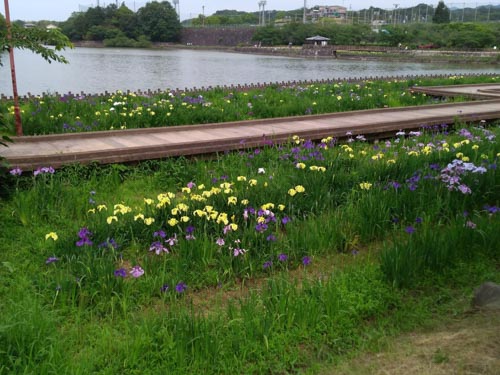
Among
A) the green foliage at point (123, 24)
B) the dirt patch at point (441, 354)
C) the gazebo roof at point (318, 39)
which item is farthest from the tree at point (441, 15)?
the dirt patch at point (441, 354)

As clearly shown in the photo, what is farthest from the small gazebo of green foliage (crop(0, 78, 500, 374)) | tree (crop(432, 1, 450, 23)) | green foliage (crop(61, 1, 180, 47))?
green foliage (crop(0, 78, 500, 374))

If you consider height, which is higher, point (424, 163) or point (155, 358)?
point (424, 163)

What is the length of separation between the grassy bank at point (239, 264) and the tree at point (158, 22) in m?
103

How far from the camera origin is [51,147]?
6.59 m

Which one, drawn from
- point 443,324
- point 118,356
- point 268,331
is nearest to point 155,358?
point 118,356

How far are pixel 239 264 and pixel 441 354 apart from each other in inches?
58.0

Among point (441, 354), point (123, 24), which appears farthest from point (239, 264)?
point (123, 24)

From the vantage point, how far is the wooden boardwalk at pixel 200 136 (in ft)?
19.9

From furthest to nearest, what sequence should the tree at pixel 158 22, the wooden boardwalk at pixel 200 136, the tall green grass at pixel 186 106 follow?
the tree at pixel 158 22 < the tall green grass at pixel 186 106 < the wooden boardwalk at pixel 200 136

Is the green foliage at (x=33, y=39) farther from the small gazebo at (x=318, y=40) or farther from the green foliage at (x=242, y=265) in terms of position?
the small gazebo at (x=318, y=40)

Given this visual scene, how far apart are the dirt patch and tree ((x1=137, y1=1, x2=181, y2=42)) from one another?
4138 inches

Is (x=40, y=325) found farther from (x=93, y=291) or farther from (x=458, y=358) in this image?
(x=458, y=358)

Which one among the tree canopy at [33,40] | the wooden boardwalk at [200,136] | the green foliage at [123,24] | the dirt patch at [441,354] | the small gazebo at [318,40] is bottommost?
the dirt patch at [441,354]

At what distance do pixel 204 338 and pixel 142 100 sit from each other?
8159 mm
